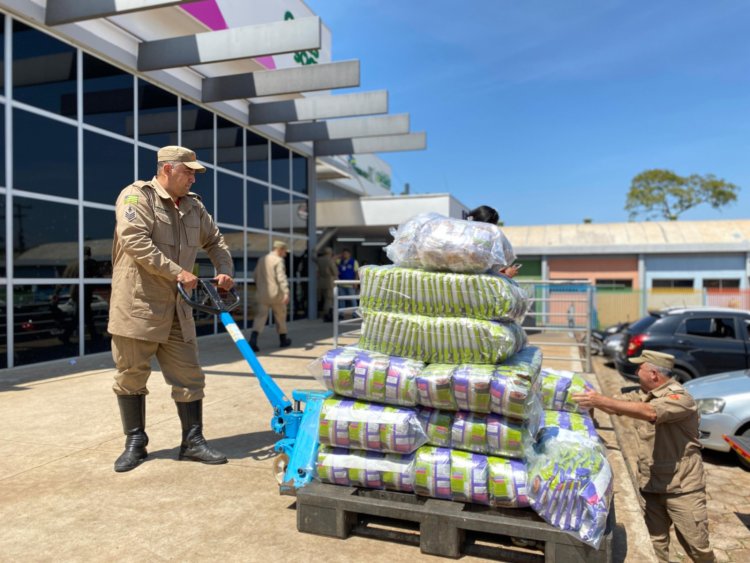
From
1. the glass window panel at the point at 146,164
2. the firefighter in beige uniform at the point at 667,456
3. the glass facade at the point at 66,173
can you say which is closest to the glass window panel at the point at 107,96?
the glass facade at the point at 66,173

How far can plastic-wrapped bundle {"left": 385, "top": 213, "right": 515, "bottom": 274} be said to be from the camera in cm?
294

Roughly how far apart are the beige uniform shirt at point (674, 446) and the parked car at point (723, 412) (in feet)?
8.11

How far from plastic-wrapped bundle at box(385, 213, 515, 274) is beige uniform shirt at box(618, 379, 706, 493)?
4.44ft

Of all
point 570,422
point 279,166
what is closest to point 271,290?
point 279,166

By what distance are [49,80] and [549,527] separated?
27.1ft

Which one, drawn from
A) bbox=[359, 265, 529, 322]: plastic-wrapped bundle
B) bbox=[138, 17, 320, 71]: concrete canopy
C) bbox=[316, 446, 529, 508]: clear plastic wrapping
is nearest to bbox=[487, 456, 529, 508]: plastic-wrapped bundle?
bbox=[316, 446, 529, 508]: clear plastic wrapping

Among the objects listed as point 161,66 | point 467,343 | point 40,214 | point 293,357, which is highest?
point 161,66

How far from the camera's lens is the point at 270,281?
31.8 feet

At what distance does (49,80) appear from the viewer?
761cm

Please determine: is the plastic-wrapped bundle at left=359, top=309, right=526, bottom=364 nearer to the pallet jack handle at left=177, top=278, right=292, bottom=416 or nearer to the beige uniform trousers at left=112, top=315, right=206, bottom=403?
the pallet jack handle at left=177, top=278, right=292, bottom=416

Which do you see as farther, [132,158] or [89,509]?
[132,158]

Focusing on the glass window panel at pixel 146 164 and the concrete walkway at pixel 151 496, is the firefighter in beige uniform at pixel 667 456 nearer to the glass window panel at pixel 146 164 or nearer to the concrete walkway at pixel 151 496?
the concrete walkway at pixel 151 496

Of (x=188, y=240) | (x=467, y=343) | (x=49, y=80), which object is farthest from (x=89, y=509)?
(x=49, y=80)

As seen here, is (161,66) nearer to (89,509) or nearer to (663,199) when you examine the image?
(89,509)
